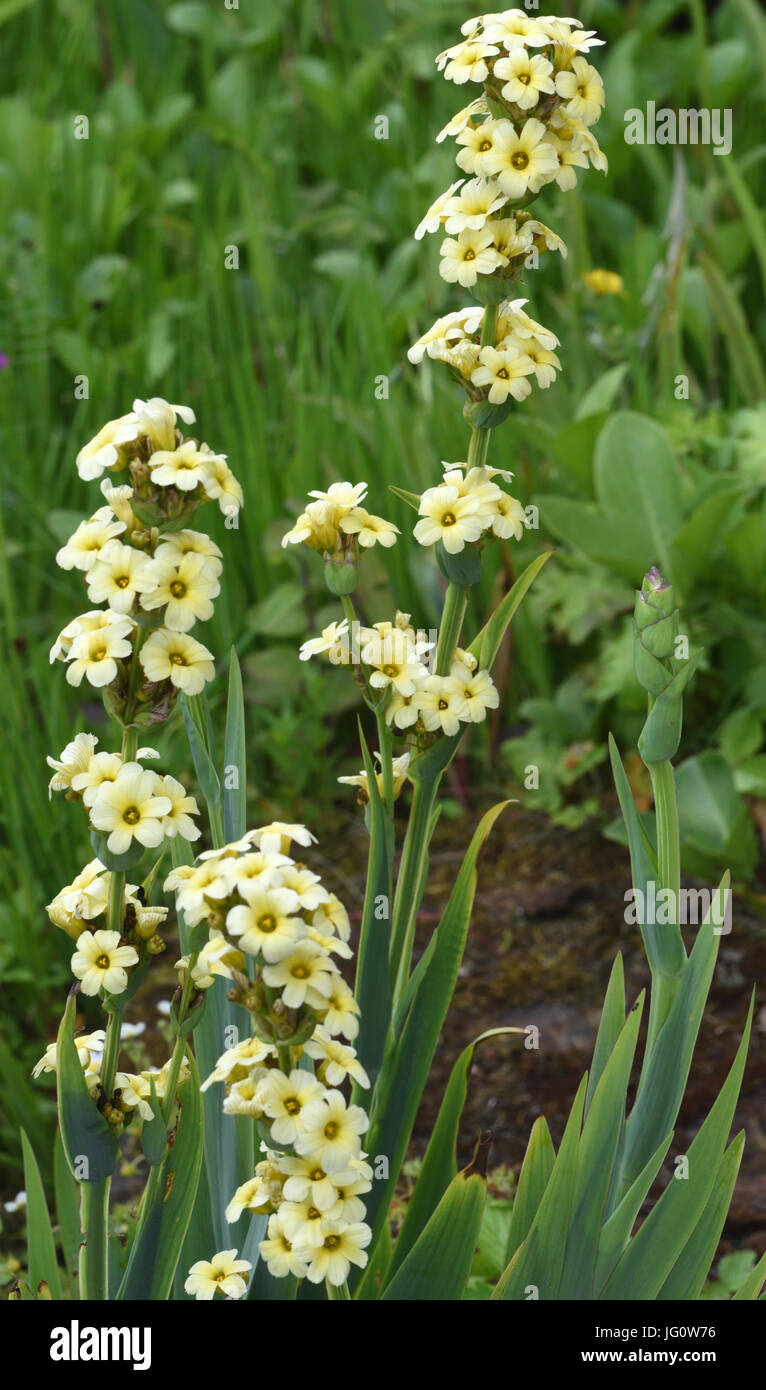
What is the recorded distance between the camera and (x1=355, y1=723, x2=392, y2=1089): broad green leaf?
1.04 meters


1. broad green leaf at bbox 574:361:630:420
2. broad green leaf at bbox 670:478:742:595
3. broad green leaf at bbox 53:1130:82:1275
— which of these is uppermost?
broad green leaf at bbox 574:361:630:420

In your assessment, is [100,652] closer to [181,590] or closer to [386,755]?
[181,590]

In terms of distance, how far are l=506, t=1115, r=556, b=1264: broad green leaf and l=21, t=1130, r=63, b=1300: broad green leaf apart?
0.37 metres

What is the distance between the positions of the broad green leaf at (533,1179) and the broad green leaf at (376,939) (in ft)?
0.47

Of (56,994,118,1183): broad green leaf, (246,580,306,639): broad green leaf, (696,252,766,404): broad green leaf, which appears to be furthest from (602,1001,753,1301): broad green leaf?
(696,252,766,404): broad green leaf

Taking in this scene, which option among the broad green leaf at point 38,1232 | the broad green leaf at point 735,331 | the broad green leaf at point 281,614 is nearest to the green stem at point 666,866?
the broad green leaf at point 38,1232

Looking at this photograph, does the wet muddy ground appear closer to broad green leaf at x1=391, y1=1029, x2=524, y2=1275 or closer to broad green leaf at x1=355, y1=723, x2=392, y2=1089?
broad green leaf at x1=391, y1=1029, x2=524, y2=1275

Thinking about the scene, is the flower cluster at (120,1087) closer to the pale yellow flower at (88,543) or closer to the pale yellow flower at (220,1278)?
the pale yellow flower at (220,1278)

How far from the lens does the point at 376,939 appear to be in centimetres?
105

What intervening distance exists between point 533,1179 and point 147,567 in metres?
0.56

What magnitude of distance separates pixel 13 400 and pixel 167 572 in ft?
6.70

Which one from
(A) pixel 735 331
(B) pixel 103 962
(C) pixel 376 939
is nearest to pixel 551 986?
(C) pixel 376 939

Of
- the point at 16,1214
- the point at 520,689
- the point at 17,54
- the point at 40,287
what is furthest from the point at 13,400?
the point at 17,54

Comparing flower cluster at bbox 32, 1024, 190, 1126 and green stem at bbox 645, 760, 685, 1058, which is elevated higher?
green stem at bbox 645, 760, 685, 1058
